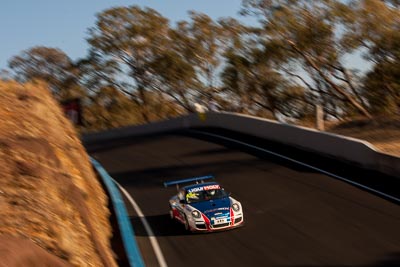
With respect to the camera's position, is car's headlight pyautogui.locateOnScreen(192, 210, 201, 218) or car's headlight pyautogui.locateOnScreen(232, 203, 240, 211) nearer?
car's headlight pyautogui.locateOnScreen(192, 210, 201, 218)

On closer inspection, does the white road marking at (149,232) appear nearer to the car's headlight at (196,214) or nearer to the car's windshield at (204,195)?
the car's headlight at (196,214)

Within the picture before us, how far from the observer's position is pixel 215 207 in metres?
16.4

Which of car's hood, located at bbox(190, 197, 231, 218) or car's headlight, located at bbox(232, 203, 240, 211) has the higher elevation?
car's hood, located at bbox(190, 197, 231, 218)

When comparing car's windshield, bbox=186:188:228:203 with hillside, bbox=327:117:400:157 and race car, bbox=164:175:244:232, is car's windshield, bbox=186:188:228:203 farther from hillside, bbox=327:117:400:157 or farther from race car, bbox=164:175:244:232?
hillside, bbox=327:117:400:157

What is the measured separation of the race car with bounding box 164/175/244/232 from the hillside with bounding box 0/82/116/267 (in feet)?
7.07

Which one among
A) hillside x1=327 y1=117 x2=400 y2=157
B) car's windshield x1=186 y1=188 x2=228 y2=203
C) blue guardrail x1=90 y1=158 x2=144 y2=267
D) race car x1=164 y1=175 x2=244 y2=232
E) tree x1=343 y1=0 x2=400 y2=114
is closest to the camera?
blue guardrail x1=90 y1=158 x2=144 y2=267

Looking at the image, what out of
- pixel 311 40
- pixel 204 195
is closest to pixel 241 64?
pixel 311 40

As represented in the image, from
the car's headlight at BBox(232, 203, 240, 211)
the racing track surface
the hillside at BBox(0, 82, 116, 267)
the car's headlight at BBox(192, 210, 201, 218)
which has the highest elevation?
the hillside at BBox(0, 82, 116, 267)

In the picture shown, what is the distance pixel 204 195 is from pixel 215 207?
101 cm

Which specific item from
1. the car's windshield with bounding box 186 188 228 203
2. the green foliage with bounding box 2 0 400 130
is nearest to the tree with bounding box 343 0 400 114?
the green foliage with bounding box 2 0 400 130

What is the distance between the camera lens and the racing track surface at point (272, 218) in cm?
1380

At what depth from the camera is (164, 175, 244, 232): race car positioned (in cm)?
1612

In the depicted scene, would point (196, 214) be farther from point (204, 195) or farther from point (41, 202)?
point (41, 202)

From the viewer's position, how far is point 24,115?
17609mm
